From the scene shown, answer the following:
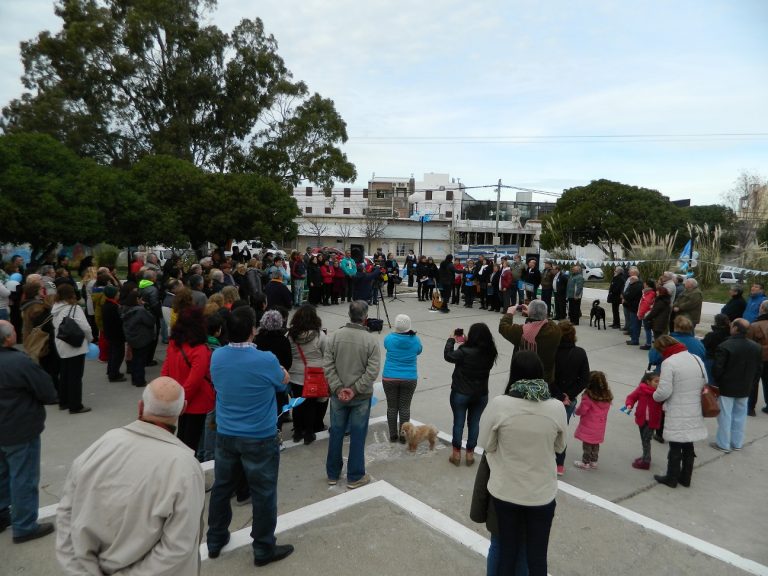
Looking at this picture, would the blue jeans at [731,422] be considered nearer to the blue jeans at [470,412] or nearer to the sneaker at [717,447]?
the sneaker at [717,447]

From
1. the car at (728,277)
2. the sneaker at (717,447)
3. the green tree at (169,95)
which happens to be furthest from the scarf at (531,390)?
the green tree at (169,95)

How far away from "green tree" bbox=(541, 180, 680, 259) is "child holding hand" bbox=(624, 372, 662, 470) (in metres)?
34.3

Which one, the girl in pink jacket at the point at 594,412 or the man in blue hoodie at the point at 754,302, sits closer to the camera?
the girl in pink jacket at the point at 594,412

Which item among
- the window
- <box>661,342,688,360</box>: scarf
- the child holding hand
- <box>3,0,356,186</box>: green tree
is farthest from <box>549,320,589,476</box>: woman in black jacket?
the window

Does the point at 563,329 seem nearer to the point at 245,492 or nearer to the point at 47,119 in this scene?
the point at 245,492

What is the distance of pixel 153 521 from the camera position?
195 cm

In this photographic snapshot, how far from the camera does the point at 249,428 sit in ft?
11.2

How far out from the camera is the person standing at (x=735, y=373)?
5.54 metres

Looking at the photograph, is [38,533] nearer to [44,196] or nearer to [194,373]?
[194,373]

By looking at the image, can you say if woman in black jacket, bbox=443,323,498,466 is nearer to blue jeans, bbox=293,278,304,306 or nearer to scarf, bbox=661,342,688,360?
scarf, bbox=661,342,688,360

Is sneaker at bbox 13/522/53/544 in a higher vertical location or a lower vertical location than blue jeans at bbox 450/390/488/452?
lower

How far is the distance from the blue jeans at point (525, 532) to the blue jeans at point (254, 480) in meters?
1.55

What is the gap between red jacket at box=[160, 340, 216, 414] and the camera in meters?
4.39

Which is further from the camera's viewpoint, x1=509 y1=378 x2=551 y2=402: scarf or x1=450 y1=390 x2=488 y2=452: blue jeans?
x1=450 y1=390 x2=488 y2=452: blue jeans
